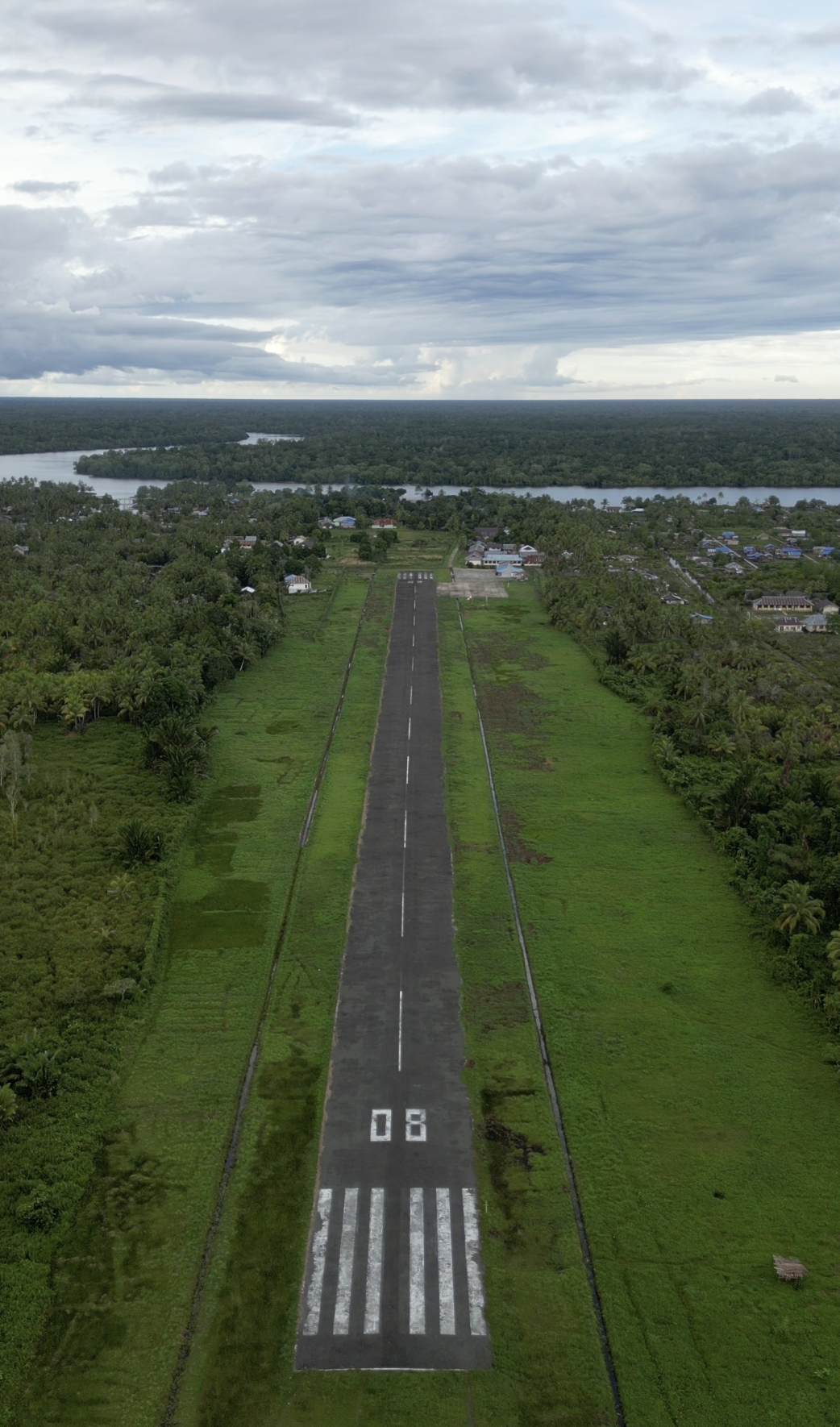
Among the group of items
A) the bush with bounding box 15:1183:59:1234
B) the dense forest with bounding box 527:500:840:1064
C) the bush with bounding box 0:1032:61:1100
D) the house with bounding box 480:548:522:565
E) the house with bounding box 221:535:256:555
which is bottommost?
the bush with bounding box 15:1183:59:1234

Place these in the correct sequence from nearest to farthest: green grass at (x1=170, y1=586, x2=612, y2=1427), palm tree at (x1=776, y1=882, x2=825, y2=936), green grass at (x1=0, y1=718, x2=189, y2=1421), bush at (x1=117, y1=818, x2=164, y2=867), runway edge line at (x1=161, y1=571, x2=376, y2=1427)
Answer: green grass at (x1=170, y1=586, x2=612, y2=1427)
runway edge line at (x1=161, y1=571, x2=376, y2=1427)
green grass at (x1=0, y1=718, x2=189, y2=1421)
palm tree at (x1=776, y1=882, x2=825, y2=936)
bush at (x1=117, y1=818, x2=164, y2=867)

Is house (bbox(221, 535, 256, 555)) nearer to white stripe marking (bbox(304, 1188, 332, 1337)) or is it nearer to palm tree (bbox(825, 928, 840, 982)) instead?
palm tree (bbox(825, 928, 840, 982))

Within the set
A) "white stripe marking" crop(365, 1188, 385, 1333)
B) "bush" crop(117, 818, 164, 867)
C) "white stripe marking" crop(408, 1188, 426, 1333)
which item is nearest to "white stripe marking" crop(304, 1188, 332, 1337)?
"white stripe marking" crop(365, 1188, 385, 1333)

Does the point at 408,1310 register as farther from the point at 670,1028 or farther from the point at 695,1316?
the point at 670,1028

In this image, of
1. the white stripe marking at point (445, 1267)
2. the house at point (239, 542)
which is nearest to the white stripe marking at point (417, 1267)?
the white stripe marking at point (445, 1267)

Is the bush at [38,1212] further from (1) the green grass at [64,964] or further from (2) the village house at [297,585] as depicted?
(2) the village house at [297,585]

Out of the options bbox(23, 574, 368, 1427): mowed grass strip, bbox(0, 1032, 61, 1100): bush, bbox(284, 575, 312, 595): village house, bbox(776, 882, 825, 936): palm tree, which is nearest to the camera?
bbox(23, 574, 368, 1427): mowed grass strip

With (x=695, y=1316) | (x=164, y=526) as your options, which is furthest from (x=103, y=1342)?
(x=164, y=526)
